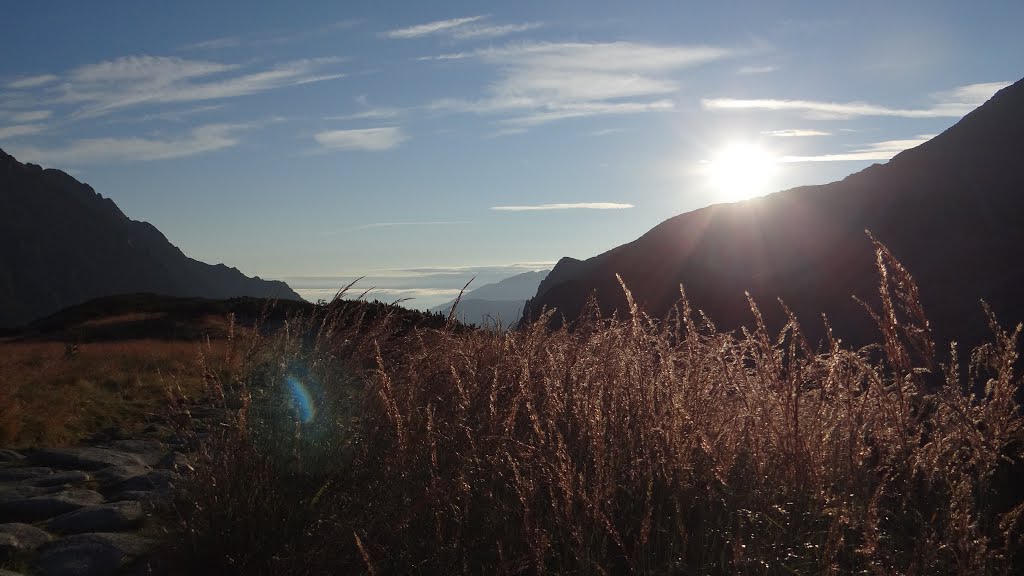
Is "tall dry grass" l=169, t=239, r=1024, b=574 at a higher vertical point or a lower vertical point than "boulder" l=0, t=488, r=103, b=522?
higher

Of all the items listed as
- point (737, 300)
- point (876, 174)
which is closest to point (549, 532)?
point (737, 300)

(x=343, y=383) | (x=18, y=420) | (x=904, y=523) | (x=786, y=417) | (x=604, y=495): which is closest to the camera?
(x=604, y=495)

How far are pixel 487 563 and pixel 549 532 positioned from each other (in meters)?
0.27

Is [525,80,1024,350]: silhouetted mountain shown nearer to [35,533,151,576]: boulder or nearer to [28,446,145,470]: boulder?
[28,446,145,470]: boulder

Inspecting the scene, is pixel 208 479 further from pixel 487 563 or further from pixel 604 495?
pixel 604 495

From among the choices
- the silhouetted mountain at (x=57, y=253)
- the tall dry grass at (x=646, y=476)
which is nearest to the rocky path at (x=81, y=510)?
the tall dry grass at (x=646, y=476)

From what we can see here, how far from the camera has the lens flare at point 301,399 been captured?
3.93 m

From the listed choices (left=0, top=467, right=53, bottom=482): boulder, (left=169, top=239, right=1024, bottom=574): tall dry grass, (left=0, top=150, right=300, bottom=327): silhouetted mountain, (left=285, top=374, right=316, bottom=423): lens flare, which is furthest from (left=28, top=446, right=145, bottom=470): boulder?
(left=0, top=150, right=300, bottom=327): silhouetted mountain

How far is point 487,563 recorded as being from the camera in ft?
8.84

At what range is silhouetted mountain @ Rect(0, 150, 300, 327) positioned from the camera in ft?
356

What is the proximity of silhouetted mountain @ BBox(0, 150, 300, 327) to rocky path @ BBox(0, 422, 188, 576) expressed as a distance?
341 ft

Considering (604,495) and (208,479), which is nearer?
(604,495)

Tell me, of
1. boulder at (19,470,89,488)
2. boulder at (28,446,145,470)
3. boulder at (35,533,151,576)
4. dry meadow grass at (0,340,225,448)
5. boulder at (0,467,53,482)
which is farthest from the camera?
dry meadow grass at (0,340,225,448)

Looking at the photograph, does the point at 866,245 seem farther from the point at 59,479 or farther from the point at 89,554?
the point at 89,554
